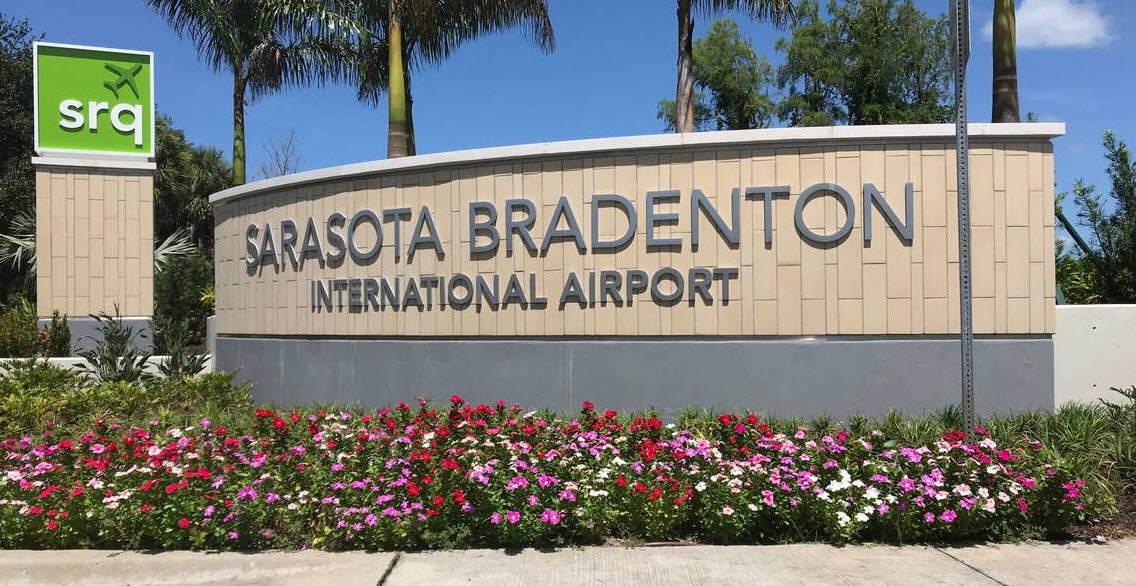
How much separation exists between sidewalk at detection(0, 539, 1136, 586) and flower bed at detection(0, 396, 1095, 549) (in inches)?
6.0

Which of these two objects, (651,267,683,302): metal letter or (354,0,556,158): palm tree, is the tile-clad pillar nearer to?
(354,0,556,158): palm tree

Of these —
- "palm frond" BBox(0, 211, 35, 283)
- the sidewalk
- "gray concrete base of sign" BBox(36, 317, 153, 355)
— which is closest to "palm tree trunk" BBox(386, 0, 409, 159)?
"gray concrete base of sign" BBox(36, 317, 153, 355)

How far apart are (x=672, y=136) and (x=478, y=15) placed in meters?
8.24

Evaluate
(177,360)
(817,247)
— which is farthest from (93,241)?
(817,247)

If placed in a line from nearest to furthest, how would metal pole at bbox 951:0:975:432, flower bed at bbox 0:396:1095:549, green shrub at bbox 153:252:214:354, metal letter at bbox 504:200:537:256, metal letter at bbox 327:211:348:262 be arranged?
flower bed at bbox 0:396:1095:549 → metal pole at bbox 951:0:975:432 → metal letter at bbox 504:200:537:256 → metal letter at bbox 327:211:348:262 → green shrub at bbox 153:252:214:354

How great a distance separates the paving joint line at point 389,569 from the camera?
15.1ft

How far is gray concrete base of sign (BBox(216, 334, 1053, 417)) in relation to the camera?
7781 millimetres

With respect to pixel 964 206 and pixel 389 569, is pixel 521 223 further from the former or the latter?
pixel 389 569

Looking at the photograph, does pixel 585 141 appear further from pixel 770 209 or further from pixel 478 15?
pixel 478 15

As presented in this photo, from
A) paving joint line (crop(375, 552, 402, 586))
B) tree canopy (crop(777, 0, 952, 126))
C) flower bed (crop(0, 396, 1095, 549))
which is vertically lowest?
paving joint line (crop(375, 552, 402, 586))

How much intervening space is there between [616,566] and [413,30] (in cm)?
1299

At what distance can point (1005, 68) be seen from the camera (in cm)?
1020

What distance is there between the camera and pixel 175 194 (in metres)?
25.8

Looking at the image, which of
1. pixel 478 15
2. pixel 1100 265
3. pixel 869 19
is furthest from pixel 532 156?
pixel 869 19
